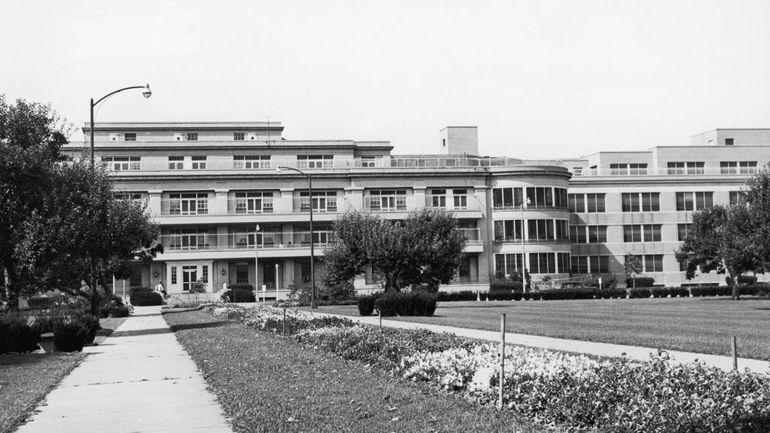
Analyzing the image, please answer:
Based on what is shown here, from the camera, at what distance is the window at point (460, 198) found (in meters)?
79.2

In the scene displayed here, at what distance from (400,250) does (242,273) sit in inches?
1395

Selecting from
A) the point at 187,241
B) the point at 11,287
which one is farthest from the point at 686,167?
the point at 11,287

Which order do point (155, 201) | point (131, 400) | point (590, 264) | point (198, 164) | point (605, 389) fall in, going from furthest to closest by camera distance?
point (590, 264) → point (198, 164) → point (155, 201) → point (131, 400) → point (605, 389)

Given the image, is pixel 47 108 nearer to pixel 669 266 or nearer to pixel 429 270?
pixel 429 270

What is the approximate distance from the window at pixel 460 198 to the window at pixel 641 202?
56.3 feet

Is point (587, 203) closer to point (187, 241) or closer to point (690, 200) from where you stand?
point (690, 200)

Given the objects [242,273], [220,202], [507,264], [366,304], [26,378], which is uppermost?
[220,202]

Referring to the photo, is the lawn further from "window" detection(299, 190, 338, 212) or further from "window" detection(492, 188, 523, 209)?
"window" detection(492, 188, 523, 209)

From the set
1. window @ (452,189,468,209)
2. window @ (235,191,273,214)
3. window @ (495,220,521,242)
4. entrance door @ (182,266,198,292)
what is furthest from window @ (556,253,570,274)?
entrance door @ (182,266,198,292)

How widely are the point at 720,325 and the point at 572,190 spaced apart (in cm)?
6016

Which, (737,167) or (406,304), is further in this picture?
(737,167)

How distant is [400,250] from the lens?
45.2m

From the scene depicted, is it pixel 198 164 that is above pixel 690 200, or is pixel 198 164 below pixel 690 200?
above

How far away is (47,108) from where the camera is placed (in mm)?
29984
